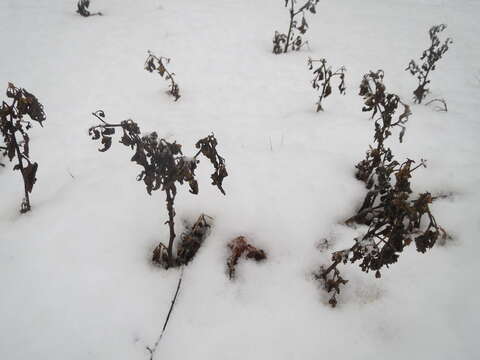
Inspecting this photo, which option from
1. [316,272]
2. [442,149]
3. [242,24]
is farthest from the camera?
[242,24]

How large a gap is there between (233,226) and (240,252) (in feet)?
0.84

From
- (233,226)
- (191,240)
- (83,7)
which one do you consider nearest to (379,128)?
(233,226)

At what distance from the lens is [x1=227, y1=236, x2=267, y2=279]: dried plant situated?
197cm

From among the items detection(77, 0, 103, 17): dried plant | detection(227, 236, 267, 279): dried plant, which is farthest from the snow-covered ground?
detection(77, 0, 103, 17): dried plant

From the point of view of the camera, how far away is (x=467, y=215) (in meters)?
2.30

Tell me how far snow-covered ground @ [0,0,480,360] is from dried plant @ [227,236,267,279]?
0.06m

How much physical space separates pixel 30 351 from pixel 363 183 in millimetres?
2505

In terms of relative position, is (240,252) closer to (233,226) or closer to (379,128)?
(233,226)

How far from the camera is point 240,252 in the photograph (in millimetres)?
1991

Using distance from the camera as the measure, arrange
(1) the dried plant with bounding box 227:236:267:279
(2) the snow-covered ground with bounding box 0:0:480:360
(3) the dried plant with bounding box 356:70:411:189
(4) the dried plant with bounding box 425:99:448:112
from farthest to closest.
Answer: (4) the dried plant with bounding box 425:99:448:112, (3) the dried plant with bounding box 356:70:411:189, (1) the dried plant with bounding box 227:236:267:279, (2) the snow-covered ground with bounding box 0:0:480:360

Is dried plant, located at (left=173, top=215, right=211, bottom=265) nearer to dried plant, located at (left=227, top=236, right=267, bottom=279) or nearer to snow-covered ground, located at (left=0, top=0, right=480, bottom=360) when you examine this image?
snow-covered ground, located at (left=0, top=0, right=480, bottom=360)

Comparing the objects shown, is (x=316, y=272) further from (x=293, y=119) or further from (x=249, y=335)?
(x=293, y=119)

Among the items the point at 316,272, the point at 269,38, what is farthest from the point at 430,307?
the point at 269,38

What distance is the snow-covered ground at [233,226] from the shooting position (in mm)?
1702
